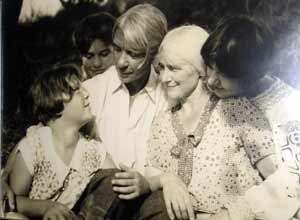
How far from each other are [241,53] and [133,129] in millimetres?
479

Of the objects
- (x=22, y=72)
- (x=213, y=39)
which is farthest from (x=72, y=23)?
(x=213, y=39)

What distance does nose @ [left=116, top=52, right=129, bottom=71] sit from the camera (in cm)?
180

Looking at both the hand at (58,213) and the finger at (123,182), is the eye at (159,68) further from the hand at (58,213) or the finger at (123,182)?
the hand at (58,213)

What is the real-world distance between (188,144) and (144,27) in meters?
0.46

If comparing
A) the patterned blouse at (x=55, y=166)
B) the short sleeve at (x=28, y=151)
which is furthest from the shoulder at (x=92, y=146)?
the short sleeve at (x=28, y=151)

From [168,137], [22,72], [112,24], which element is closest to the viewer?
[168,137]

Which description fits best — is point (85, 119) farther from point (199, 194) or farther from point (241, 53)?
point (241, 53)

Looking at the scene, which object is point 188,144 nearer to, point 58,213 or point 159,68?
point 159,68

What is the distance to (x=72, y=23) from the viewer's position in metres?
1.90

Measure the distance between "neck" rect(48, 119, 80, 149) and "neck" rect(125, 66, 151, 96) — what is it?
0.88 ft

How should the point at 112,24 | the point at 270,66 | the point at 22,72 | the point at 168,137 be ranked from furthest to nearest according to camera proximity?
the point at 22,72 < the point at 112,24 < the point at 168,137 < the point at 270,66

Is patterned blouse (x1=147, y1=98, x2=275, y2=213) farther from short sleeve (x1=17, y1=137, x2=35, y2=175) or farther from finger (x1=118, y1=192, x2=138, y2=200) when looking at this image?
short sleeve (x1=17, y1=137, x2=35, y2=175)

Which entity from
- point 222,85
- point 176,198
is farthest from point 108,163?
point 222,85

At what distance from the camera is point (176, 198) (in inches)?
66.0
